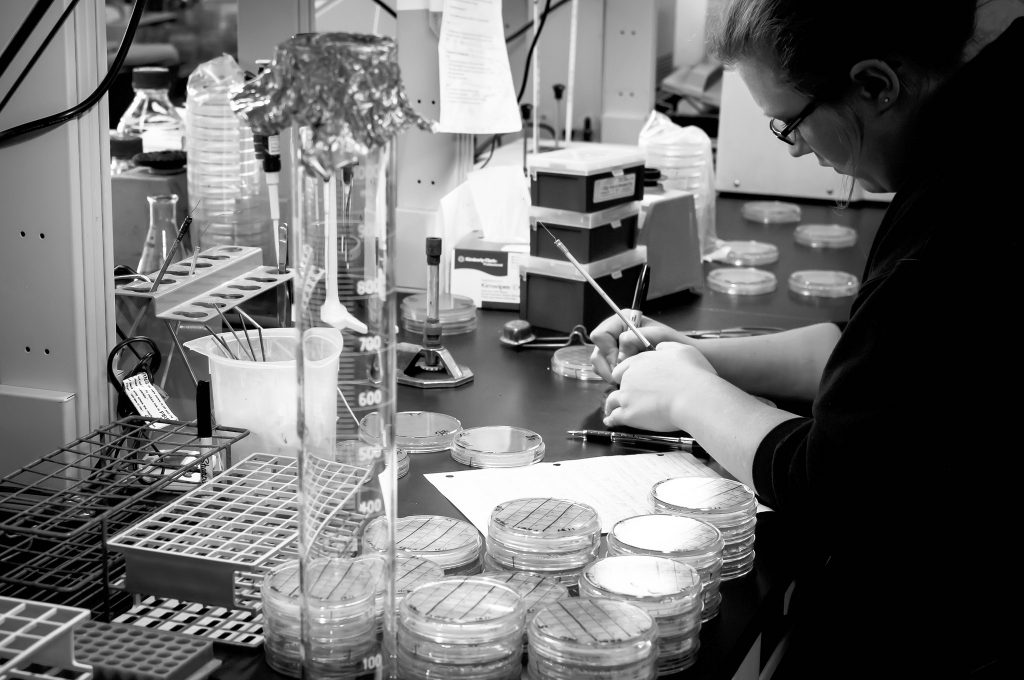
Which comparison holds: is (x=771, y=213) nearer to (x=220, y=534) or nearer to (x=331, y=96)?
(x=220, y=534)

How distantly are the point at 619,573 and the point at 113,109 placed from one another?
8.37 feet

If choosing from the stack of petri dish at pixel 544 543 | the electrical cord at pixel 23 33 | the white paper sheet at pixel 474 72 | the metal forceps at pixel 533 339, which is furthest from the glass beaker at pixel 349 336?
the white paper sheet at pixel 474 72

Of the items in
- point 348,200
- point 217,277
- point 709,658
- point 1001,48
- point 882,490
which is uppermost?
point 1001,48

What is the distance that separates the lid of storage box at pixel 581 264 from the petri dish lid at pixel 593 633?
1.02 m

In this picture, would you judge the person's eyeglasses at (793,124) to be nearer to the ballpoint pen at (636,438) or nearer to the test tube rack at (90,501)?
the ballpoint pen at (636,438)

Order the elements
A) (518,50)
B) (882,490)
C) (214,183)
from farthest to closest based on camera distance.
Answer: (518,50) → (214,183) → (882,490)

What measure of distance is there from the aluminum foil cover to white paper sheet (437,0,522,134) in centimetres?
134

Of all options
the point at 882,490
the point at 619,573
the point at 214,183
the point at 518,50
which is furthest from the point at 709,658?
the point at 518,50

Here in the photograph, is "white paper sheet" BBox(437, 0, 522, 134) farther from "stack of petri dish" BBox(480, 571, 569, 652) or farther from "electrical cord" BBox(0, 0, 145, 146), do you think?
"stack of petri dish" BBox(480, 571, 569, 652)

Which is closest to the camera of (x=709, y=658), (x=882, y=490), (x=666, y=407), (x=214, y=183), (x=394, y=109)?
(x=394, y=109)

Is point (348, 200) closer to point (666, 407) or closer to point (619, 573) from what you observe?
point (619, 573)

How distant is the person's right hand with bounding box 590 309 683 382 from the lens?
5.38 feet

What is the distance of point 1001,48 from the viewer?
111cm

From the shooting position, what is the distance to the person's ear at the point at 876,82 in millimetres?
1150
